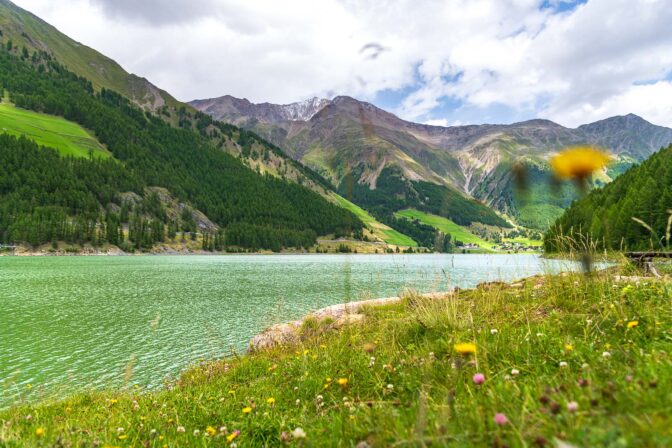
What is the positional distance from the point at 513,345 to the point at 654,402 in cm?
337

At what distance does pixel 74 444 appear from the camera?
4.60 m

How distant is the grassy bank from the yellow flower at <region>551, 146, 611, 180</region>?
5.60 feet

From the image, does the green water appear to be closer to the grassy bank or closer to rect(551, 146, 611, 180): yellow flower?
the grassy bank

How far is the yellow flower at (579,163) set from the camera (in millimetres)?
3299

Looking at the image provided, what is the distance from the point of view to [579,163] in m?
3.36

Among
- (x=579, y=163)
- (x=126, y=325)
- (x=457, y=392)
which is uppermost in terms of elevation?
(x=579, y=163)

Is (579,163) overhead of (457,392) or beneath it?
overhead

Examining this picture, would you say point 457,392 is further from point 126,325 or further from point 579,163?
point 126,325

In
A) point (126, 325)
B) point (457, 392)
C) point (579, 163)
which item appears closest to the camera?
point (579, 163)

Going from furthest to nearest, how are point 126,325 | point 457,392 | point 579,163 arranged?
point 126,325 → point 457,392 → point 579,163

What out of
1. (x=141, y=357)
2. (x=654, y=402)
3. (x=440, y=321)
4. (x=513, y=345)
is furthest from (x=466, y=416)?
(x=141, y=357)

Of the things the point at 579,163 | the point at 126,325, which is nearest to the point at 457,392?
the point at 579,163

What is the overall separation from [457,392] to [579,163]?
9.23 feet

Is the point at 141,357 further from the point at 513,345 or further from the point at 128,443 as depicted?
the point at 513,345
